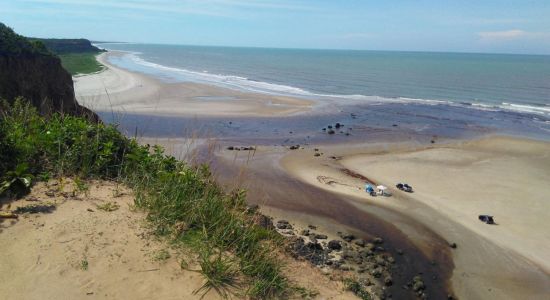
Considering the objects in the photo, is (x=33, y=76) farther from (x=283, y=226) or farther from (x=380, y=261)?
(x=380, y=261)

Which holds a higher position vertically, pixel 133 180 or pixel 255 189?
pixel 133 180

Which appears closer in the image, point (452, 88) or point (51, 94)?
point (51, 94)

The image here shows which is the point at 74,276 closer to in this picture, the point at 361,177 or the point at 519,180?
the point at 361,177

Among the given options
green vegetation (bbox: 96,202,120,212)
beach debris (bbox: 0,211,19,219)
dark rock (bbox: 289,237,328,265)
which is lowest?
dark rock (bbox: 289,237,328,265)

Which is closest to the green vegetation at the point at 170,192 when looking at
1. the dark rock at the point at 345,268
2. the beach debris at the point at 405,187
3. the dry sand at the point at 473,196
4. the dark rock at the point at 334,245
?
the dark rock at the point at 345,268

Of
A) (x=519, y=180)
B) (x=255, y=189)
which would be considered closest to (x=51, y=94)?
(x=255, y=189)

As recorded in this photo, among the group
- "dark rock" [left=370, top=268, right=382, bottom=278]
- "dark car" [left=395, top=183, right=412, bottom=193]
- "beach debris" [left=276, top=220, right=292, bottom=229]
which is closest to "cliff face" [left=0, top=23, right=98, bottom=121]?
"beach debris" [left=276, top=220, right=292, bottom=229]

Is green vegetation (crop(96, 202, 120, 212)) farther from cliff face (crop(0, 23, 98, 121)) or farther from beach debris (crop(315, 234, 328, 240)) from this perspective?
cliff face (crop(0, 23, 98, 121))
